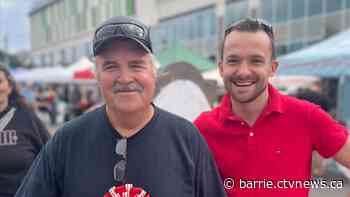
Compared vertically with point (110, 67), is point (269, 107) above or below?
below

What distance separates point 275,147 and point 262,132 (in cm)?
9

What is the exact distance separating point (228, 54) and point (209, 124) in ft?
1.21

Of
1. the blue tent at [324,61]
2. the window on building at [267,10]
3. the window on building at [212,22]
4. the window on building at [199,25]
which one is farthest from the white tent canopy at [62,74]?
the window on building at [199,25]

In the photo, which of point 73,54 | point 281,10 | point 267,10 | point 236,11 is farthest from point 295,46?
point 73,54

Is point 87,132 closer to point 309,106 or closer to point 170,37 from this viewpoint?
point 309,106

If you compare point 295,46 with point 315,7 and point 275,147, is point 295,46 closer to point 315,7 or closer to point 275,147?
point 315,7

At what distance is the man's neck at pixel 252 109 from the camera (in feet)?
6.64

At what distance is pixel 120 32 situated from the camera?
1.52 meters

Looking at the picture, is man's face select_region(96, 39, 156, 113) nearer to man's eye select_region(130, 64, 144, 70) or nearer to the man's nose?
man's eye select_region(130, 64, 144, 70)

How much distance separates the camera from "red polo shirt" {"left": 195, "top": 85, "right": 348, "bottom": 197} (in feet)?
6.40

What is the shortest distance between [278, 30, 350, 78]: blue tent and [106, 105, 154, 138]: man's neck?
453 centimetres

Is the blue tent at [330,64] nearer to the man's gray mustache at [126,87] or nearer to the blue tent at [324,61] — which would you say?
the blue tent at [324,61]

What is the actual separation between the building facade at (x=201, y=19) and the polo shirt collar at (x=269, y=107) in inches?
29.1

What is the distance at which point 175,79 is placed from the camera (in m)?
3.74
